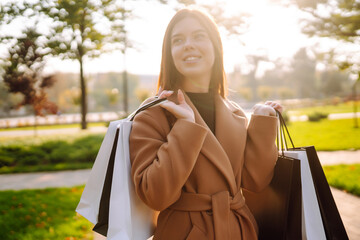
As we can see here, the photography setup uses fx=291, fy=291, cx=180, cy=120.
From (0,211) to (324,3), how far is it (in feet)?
28.8

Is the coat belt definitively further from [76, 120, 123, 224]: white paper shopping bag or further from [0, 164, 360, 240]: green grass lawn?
[0, 164, 360, 240]: green grass lawn

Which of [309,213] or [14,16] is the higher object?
[14,16]

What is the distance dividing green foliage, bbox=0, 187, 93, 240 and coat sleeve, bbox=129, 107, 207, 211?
275cm

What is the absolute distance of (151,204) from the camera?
1293mm

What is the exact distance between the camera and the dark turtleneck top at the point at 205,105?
167 cm

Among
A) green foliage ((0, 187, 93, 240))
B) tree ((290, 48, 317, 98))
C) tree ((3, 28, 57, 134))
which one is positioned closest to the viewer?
green foliage ((0, 187, 93, 240))

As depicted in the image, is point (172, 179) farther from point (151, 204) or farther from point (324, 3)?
point (324, 3)

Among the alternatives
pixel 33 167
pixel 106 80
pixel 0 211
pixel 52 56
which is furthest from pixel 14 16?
pixel 106 80

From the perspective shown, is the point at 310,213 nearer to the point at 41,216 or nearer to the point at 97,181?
the point at 97,181

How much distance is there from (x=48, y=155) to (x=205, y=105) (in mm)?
8434

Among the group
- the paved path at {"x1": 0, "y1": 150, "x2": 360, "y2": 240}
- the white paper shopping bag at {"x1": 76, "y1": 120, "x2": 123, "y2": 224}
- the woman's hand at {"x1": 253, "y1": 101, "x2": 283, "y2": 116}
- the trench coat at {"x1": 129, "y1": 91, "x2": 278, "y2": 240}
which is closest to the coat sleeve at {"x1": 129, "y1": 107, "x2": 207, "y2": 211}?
the trench coat at {"x1": 129, "y1": 91, "x2": 278, "y2": 240}

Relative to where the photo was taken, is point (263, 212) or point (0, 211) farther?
point (0, 211)

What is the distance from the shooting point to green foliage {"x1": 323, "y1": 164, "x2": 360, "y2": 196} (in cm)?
506

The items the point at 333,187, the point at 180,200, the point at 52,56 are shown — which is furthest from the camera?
the point at 52,56
